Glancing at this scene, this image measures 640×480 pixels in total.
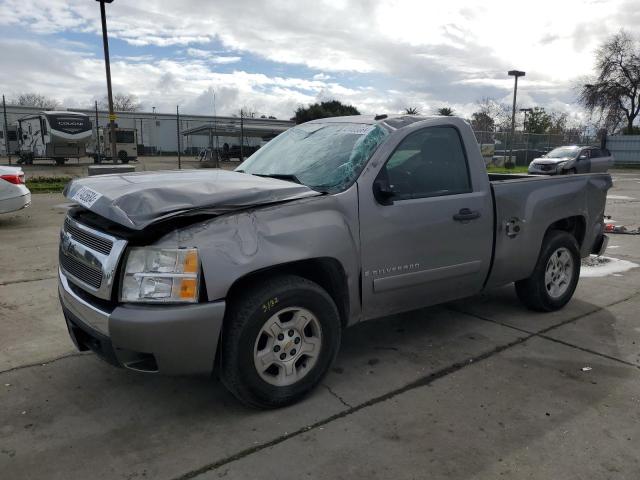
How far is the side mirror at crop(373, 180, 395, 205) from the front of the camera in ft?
11.6

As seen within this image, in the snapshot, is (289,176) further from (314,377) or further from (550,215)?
(550,215)

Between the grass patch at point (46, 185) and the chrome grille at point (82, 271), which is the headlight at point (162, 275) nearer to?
the chrome grille at point (82, 271)

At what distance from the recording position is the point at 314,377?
3.35m

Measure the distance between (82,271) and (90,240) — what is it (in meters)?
0.20

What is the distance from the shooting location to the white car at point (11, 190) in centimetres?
911

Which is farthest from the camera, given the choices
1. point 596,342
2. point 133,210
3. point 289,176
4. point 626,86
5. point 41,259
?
point 626,86

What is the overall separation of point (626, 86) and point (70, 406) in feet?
170

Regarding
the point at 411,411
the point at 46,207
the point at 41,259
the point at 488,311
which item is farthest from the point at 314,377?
the point at 46,207

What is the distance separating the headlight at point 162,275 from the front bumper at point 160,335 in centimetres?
6

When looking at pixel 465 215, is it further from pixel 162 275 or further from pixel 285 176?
pixel 162 275

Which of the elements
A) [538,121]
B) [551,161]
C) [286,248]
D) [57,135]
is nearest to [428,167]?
[286,248]

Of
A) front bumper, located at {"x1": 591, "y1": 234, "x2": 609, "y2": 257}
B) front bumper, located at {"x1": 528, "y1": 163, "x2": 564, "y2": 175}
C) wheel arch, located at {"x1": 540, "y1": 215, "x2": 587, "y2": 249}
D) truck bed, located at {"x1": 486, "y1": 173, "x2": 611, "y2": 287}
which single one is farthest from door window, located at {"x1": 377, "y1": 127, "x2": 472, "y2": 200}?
front bumper, located at {"x1": 528, "y1": 163, "x2": 564, "y2": 175}

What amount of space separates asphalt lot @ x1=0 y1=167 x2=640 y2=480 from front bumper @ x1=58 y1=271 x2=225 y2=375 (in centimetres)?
44

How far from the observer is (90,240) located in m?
3.14
